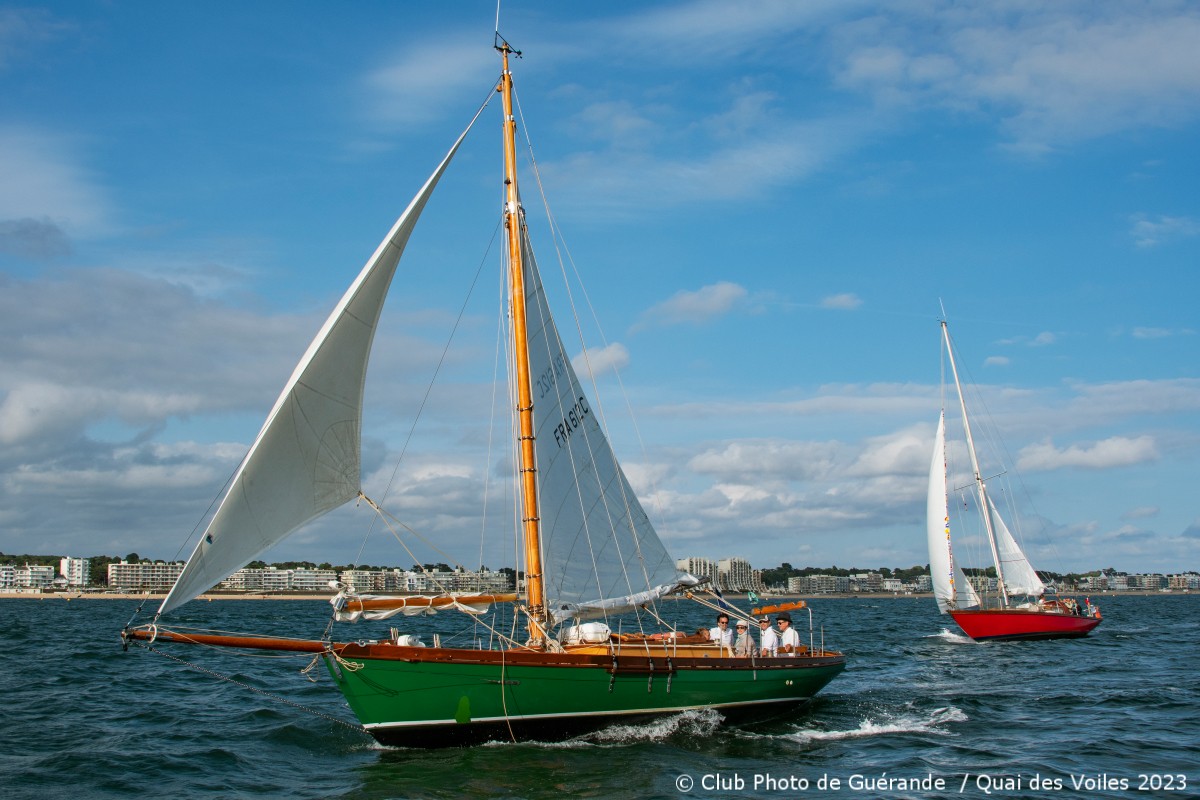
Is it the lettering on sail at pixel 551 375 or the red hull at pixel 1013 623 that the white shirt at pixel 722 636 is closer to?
the lettering on sail at pixel 551 375

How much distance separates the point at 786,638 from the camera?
23641 millimetres

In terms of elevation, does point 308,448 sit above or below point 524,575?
above

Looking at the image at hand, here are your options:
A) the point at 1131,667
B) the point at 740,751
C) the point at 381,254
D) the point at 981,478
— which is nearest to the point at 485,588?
the point at 740,751

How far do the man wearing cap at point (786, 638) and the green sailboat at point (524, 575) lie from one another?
1.62 feet

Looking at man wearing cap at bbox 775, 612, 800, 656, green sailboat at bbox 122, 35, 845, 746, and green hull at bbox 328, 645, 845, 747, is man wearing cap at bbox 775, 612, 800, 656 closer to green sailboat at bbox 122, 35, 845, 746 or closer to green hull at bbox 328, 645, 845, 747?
green sailboat at bbox 122, 35, 845, 746

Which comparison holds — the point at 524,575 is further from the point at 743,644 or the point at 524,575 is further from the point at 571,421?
the point at 743,644

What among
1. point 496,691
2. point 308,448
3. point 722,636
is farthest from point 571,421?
point 308,448

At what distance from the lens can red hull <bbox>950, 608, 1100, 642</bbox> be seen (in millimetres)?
47688

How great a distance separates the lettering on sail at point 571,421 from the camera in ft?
68.9

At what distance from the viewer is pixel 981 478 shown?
52844 mm

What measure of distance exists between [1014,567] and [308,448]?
4849cm

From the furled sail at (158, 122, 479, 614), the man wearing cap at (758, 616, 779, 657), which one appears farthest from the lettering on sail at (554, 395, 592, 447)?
the man wearing cap at (758, 616, 779, 657)

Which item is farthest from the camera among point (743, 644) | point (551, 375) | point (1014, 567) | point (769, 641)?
point (1014, 567)

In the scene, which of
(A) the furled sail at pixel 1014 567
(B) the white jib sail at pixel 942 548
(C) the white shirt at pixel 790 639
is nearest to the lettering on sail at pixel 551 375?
(C) the white shirt at pixel 790 639
